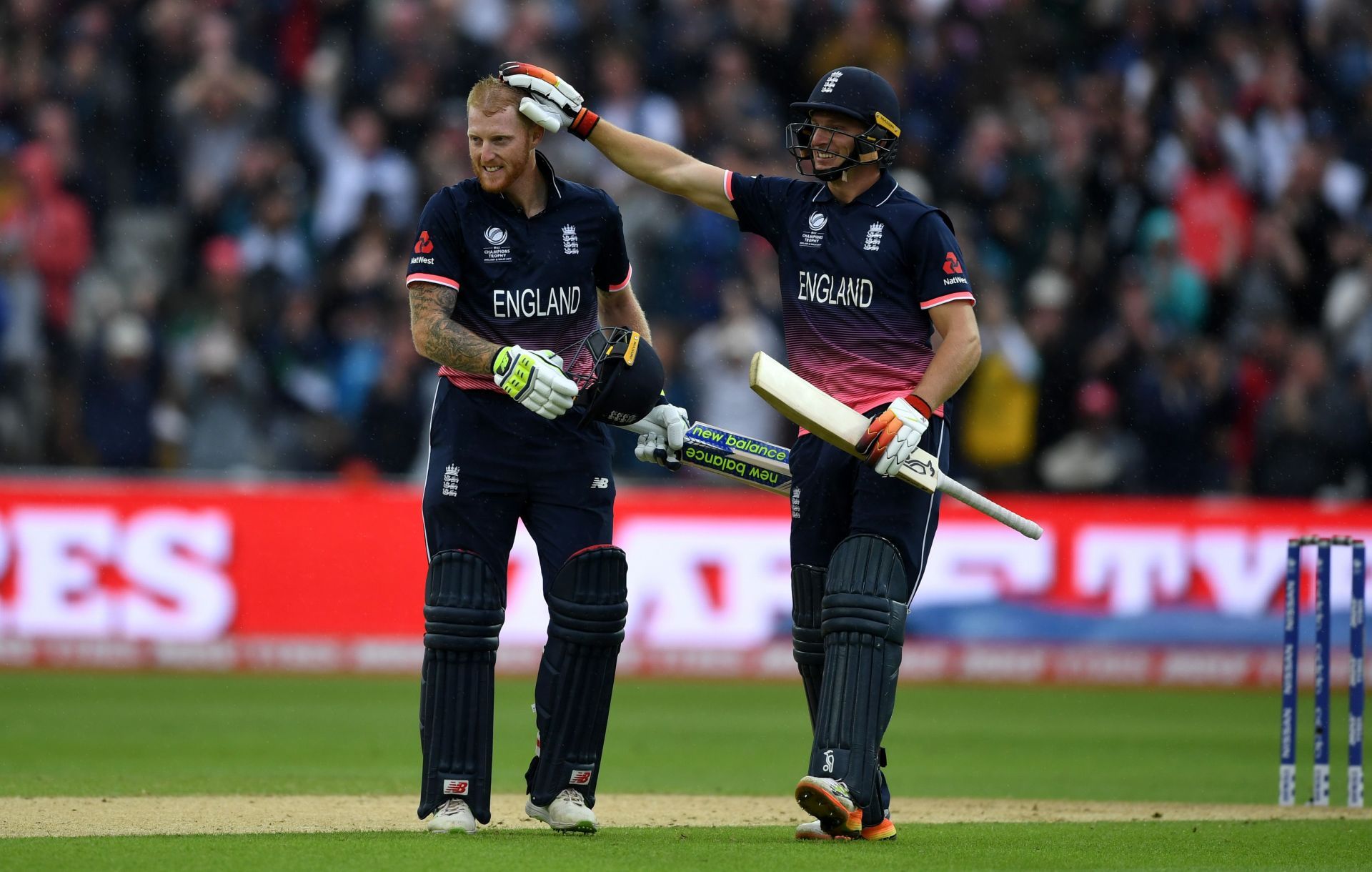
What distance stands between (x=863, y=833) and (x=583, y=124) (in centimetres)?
276

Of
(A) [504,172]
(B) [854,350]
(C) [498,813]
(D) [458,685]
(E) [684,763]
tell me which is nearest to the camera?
(D) [458,685]

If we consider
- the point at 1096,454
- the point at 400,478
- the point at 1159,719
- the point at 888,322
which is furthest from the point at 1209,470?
the point at 888,322

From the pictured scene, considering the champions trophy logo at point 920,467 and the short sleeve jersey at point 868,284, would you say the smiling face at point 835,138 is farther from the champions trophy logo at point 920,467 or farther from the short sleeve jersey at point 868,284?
the champions trophy logo at point 920,467

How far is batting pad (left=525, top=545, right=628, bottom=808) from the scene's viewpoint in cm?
679

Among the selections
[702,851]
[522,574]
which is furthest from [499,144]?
[522,574]

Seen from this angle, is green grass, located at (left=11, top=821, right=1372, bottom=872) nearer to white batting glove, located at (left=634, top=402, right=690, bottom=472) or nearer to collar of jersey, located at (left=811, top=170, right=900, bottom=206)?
white batting glove, located at (left=634, top=402, right=690, bottom=472)

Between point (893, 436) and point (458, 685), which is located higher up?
point (893, 436)

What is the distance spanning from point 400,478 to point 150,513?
2061 millimetres

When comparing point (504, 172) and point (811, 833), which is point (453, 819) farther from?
point (504, 172)

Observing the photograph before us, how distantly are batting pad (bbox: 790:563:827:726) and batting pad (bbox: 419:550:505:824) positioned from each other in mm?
1116

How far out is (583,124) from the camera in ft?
23.1

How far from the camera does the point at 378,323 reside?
15.4m

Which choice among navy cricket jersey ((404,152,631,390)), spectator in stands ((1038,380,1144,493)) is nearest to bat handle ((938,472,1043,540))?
navy cricket jersey ((404,152,631,390))

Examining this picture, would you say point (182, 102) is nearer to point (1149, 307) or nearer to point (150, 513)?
point (150, 513)
